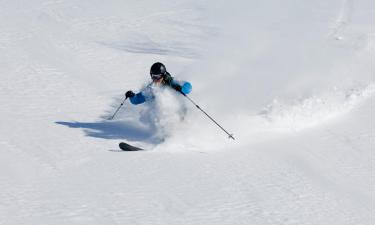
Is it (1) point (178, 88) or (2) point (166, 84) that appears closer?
(1) point (178, 88)

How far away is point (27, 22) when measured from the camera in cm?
1864

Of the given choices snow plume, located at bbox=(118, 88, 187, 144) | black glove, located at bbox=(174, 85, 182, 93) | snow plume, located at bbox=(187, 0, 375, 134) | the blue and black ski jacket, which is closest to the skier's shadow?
snow plume, located at bbox=(118, 88, 187, 144)

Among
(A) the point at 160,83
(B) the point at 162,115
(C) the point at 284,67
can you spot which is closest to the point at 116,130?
(B) the point at 162,115

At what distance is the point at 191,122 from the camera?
10797 millimetres

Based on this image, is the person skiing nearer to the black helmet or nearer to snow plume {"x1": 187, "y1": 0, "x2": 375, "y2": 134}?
the black helmet

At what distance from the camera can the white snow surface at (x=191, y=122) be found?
8.13 m

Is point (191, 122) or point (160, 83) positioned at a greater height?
point (160, 83)

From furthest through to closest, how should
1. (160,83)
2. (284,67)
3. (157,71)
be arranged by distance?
(284,67), (160,83), (157,71)

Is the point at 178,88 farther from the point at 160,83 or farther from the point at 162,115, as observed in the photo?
the point at 162,115

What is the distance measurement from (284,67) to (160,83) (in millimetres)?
3540

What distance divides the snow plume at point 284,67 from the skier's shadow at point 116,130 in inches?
45.7

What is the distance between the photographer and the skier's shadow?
10.9 meters

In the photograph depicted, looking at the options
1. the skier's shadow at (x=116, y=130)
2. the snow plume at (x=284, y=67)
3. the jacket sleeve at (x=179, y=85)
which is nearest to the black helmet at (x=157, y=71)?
the jacket sleeve at (x=179, y=85)

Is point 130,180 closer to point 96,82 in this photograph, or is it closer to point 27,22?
point 96,82
